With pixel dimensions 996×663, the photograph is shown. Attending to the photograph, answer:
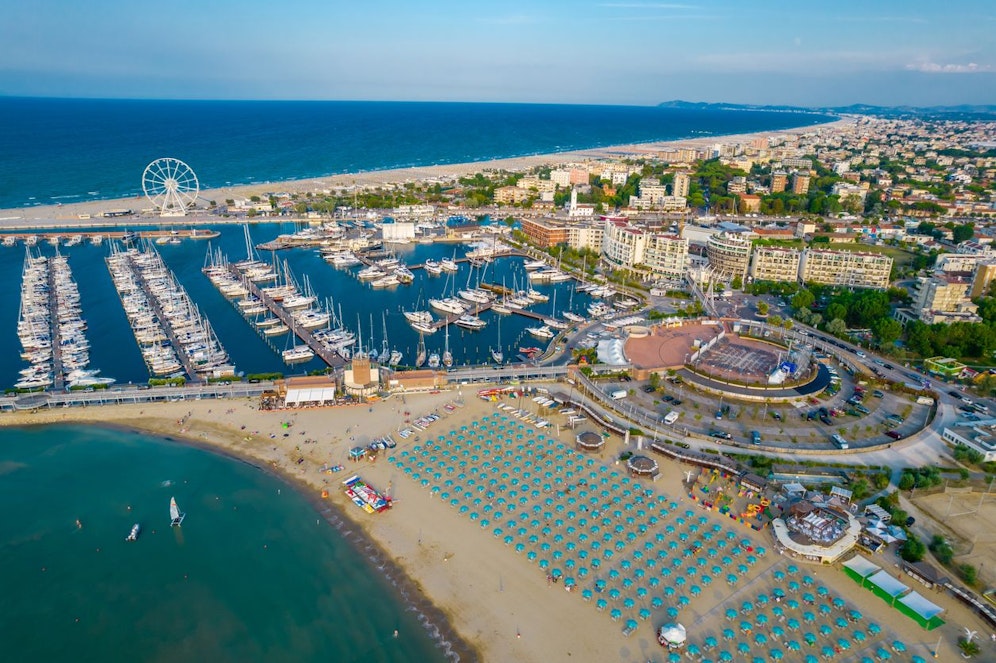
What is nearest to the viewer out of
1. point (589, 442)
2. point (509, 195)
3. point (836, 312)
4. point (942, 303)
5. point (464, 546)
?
point (464, 546)

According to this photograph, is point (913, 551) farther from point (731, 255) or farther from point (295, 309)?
point (295, 309)

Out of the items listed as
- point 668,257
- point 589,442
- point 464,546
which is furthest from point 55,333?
point 668,257

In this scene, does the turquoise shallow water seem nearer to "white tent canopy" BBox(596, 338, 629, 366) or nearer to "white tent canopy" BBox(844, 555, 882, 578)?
"white tent canopy" BBox(844, 555, 882, 578)

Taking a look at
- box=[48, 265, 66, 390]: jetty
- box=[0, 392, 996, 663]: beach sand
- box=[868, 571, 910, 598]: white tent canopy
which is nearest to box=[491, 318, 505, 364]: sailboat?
box=[0, 392, 996, 663]: beach sand

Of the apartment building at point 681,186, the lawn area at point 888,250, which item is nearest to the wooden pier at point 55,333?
the lawn area at point 888,250

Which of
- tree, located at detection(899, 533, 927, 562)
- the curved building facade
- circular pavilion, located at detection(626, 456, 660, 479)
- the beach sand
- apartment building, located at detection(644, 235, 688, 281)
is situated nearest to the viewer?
the beach sand

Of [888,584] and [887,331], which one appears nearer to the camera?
[888,584]
